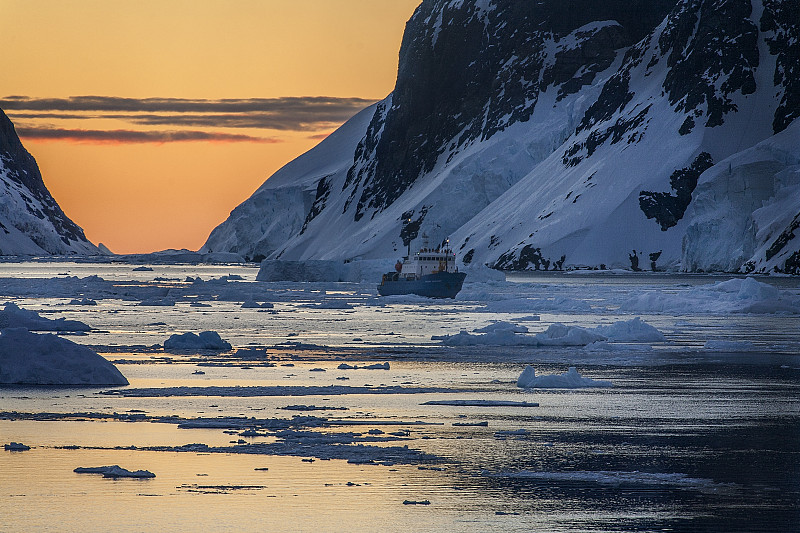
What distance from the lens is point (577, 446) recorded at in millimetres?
18859

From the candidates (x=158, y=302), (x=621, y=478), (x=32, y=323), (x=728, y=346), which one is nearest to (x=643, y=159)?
(x=158, y=302)

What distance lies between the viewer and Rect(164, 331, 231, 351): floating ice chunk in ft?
118

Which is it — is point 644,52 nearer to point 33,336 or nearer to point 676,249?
point 676,249

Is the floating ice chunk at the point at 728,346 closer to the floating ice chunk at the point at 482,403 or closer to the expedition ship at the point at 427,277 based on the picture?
the floating ice chunk at the point at 482,403

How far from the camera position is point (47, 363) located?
25.8 m

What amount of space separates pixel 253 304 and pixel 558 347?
97.6 feet

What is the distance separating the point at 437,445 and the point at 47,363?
10708mm

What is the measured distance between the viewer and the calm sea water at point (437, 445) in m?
14.5

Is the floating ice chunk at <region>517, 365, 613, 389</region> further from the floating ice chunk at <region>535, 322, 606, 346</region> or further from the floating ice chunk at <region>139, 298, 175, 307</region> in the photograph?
the floating ice chunk at <region>139, 298, 175, 307</region>

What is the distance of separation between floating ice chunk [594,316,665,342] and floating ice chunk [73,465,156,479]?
25.0 m

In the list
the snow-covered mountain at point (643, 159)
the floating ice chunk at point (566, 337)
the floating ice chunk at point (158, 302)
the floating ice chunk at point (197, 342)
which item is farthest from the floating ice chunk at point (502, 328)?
the snow-covered mountain at point (643, 159)

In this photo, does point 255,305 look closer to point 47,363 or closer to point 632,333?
point 632,333

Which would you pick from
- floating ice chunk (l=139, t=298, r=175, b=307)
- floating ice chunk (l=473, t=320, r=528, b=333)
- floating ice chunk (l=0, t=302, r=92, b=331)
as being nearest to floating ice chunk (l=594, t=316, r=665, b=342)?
floating ice chunk (l=473, t=320, r=528, b=333)

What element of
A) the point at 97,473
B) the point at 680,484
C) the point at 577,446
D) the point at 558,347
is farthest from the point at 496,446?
the point at 558,347
